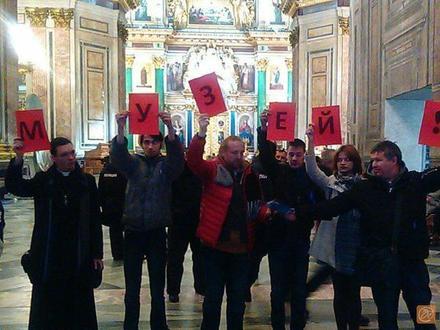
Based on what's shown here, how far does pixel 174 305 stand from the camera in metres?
6.18

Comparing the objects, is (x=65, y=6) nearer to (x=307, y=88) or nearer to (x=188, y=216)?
(x=307, y=88)

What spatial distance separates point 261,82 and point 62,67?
20.7 metres

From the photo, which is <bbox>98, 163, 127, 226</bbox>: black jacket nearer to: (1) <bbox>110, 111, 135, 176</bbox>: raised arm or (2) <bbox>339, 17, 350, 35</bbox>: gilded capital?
(1) <bbox>110, 111, 135, 176</bbox>: raised arm

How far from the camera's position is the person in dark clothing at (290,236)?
4828mm

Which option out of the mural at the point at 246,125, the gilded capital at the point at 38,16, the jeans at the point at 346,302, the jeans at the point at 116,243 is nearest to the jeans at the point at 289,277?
the jeans at the point at 346,302

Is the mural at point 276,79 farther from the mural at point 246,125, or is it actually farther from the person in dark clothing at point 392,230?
the person in dark clothing at point 392,230

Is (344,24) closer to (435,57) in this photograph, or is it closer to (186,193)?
Answer: (435,57)

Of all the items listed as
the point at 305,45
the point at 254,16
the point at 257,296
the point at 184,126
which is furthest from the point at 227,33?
the point at 257,296

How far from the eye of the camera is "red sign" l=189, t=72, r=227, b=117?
16.1ft

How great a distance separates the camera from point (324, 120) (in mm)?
5375

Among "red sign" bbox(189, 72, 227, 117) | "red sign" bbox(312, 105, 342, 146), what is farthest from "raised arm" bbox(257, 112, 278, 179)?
"red sign" bbox(312, 105, 342, 146)

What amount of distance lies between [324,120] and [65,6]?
1811 cm

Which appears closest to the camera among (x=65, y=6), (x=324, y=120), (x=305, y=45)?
(x=324, y=120)

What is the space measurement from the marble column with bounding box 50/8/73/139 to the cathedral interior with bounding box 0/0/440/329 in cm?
4
